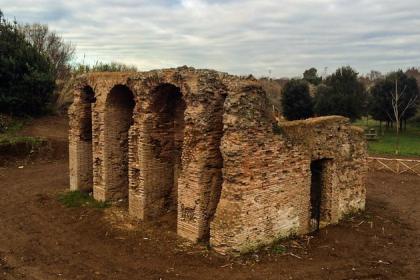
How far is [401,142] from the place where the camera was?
33.9 meters

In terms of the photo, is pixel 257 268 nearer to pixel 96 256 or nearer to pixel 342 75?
pixel 96 256

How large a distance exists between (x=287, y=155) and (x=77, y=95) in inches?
369

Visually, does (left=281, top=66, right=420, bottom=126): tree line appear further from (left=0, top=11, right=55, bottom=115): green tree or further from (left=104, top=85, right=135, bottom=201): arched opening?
(left=104, top=85, right=135, bottom=201): arched opening

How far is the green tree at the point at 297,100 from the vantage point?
40.2 meters

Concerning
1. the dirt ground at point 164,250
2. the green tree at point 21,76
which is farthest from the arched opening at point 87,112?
the green tree at point 21,76

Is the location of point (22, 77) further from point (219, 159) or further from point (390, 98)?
point (390, 98)

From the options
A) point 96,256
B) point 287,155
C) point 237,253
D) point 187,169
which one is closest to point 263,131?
point 287,155

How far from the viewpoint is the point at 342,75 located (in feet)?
129

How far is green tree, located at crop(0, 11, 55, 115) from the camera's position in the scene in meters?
27.8

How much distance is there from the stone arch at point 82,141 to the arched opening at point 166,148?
14.8 ft

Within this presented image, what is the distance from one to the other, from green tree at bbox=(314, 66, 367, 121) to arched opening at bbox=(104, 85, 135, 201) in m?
25.1

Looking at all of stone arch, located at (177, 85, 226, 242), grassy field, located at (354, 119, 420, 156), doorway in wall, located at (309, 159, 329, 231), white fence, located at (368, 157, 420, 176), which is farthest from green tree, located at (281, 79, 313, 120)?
stone arch, located at (177, 85, 226, 242)

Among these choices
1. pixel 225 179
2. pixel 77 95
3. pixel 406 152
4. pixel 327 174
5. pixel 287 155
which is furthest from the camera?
pixel 406 152

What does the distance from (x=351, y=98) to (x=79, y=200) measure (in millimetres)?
27536
